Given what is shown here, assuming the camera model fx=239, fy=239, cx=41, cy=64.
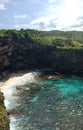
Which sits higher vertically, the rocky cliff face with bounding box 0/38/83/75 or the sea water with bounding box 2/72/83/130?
the rocky cliff face with bounding box 0/38/83/75

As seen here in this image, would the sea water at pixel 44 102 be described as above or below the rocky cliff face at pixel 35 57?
below

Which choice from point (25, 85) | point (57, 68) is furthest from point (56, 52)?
point (25, 85)

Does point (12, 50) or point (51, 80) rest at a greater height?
point (12, 50)

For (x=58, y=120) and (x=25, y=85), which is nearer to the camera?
(x=58, y=120)

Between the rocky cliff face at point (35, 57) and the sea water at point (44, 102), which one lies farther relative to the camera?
the rocky cliff face at point (35, 57)

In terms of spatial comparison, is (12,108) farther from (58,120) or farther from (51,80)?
(51,80)
